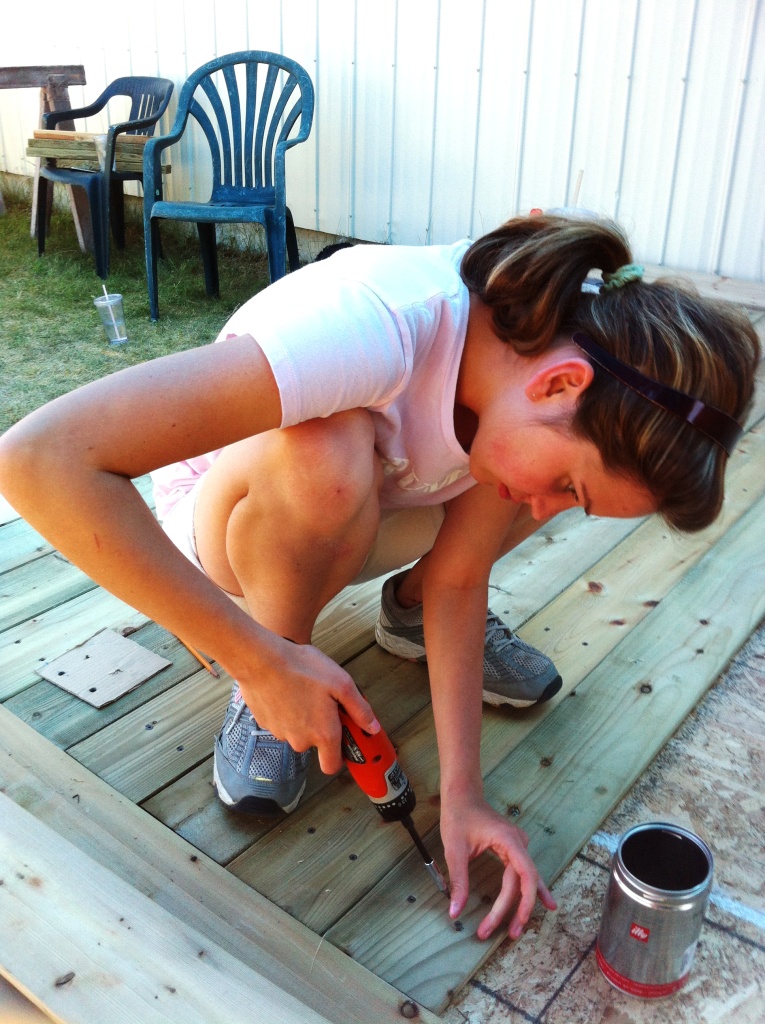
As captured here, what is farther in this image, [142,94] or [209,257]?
[142,94]

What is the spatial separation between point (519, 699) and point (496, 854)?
1.31 feet

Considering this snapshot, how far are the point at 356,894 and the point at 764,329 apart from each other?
2776 mm

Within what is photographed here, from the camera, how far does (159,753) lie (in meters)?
1.70

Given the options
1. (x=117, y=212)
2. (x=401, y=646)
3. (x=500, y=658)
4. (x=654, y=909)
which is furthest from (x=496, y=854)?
(x=117, y=212)

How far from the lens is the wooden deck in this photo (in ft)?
3.46

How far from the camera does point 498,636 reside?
189 centimetres

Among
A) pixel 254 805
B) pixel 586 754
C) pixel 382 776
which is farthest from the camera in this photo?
pixel 586 754

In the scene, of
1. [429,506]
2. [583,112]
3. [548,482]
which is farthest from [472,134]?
[548,482]

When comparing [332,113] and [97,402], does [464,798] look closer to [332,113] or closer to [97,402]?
[97,402]

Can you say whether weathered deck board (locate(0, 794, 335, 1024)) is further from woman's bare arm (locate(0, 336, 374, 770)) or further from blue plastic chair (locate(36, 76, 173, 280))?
blue plastic chair (locate(36, 76, 173, 280))

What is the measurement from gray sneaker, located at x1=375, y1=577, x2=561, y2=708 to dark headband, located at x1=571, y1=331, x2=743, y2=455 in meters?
0.74

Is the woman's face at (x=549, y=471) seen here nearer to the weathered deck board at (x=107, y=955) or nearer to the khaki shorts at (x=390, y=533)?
the khaki shorts at (x=390, y=533)

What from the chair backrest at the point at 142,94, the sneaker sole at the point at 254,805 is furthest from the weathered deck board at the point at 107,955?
the chair backrest at the point at 142,94

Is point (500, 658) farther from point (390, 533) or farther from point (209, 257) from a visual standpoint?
point (209, 257)
